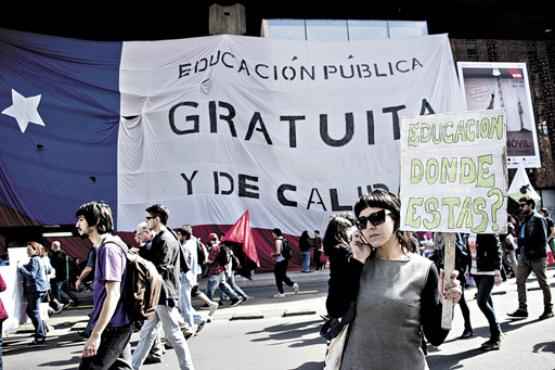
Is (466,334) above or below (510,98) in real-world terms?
below

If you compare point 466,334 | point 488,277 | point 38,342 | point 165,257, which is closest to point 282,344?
point 165,257

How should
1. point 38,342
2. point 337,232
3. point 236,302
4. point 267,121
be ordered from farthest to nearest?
point 267,121
point 236,302
point 38,342
point 337,232

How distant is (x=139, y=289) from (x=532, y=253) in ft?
18.9

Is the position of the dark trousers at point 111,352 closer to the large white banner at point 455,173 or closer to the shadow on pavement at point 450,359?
the large white banner at point 455,173

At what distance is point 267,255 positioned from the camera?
15.1 meters

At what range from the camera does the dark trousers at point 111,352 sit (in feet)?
9.43

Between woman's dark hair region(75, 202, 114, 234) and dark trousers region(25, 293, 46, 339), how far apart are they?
508 centimetres

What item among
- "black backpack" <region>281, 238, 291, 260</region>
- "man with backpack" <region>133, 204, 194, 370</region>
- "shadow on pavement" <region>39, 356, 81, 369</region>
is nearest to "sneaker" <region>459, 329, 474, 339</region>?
"man with backpack" <region>133, 204, 194, 370</region>

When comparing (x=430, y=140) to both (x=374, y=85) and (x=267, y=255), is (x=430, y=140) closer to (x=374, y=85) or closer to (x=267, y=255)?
(x=267, y=255)

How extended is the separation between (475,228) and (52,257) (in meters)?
11.1

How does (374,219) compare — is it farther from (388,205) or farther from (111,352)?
(111,352)

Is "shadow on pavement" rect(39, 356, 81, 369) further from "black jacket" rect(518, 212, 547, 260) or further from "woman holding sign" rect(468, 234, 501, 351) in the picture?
"black jacket" rect(518, 212, 547, 260)

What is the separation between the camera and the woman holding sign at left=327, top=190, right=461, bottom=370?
194 cm

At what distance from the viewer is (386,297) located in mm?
1963
